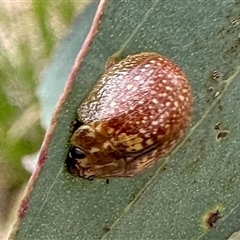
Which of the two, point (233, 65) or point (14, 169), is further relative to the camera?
point (14, 169)

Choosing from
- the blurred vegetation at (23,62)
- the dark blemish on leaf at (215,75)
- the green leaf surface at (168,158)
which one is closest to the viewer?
the green leaf surface at (168,158)

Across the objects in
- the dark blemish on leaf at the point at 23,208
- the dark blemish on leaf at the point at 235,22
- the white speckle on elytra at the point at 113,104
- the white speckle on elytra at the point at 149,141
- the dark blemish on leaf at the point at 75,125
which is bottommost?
the dark blemish on leaf at the point at 23,208

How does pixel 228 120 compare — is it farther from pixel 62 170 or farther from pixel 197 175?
pixel 62 170

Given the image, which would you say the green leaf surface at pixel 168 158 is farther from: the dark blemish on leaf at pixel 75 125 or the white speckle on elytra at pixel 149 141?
the white speckle on elytra at pixel 149 141

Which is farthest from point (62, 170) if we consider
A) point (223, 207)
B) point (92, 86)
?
point (223, 207)

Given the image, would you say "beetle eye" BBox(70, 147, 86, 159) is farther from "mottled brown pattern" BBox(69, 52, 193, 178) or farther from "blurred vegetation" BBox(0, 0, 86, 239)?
"blurred vegetation" BBox(0, 0, 86, 239)

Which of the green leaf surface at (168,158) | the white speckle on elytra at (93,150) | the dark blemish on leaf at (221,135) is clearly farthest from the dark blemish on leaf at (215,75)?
the white speckle on elytra at (93,150)

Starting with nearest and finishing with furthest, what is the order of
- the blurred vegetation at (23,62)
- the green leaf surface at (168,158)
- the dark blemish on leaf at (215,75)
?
the green leaf surface at (168,158) < the dark blemish on leaf at (215,75) < the blurred vegetation at (23,62)

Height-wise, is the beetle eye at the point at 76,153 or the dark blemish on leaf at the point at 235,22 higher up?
the dark blemish on leaf at the point at 235,22
